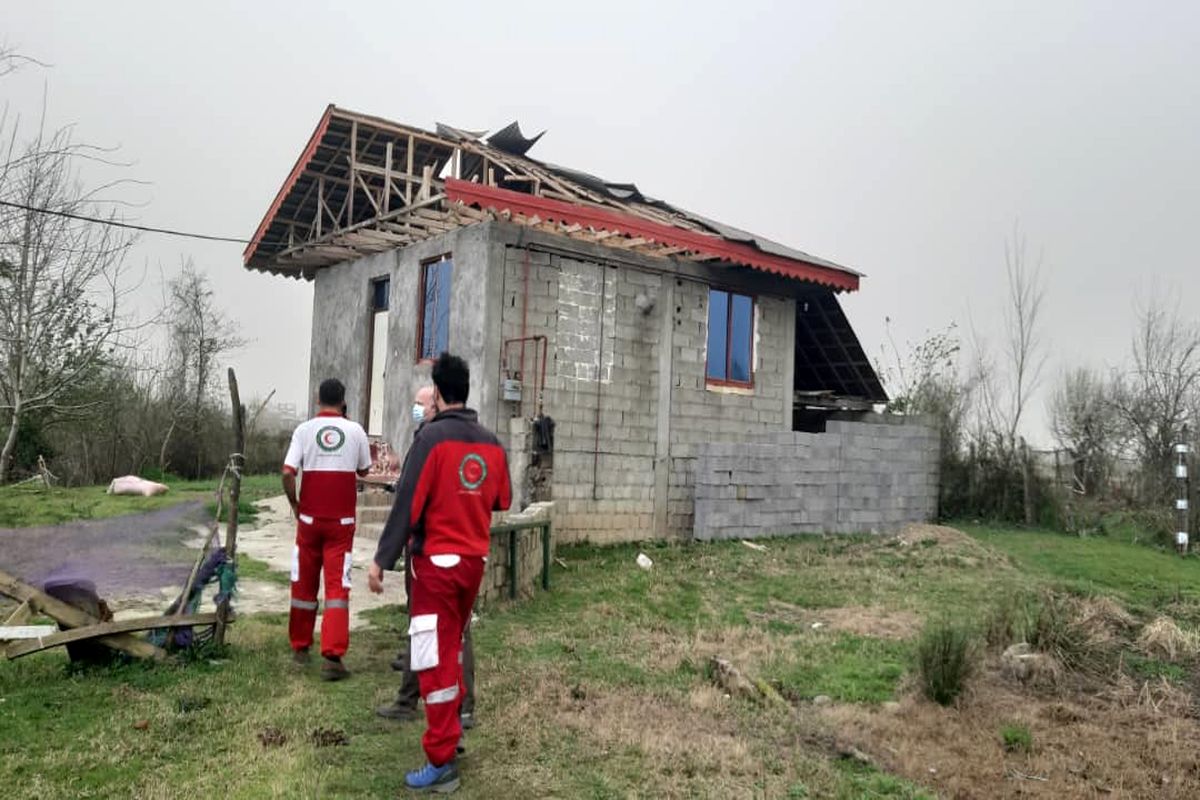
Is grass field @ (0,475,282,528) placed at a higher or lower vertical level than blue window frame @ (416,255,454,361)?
lower

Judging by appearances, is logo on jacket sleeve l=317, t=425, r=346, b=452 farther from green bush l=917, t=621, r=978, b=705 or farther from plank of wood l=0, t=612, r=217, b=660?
green bush l=917, t=621, r=978, b=705

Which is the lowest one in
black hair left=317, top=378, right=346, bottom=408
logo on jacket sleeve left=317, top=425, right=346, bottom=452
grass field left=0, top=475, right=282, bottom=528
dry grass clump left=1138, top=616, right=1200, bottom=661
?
dry grass clump left=1138, top=616, right=1200, bottom=661

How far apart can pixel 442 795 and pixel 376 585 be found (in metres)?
1.02

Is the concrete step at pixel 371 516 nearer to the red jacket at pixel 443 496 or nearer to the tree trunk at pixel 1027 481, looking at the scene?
the red jacket at pixel 443 496

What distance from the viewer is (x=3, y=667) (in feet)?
15.5

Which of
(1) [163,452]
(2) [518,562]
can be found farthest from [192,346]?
(2) [518,562]

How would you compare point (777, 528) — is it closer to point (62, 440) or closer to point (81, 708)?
point (81, 708)

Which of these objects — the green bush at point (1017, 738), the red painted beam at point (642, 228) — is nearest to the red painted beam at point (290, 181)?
the red painted beam at point (642, 228)

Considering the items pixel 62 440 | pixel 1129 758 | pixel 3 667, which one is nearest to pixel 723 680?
pixel 1129 758

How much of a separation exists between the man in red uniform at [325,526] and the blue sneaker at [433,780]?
5.45ft

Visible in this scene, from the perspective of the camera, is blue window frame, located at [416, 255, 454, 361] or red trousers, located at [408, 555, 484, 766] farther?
blue window frame, located at [416, 255, 454, 361]

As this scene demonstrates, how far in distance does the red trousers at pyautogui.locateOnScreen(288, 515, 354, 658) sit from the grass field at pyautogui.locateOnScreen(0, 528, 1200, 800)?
9.5 inches

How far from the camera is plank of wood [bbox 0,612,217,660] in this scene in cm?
444

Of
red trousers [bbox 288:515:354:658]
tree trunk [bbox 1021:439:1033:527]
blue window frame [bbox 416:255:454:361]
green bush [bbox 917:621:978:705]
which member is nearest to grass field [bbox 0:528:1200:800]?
green bush [bbox 917:621:978:705]
